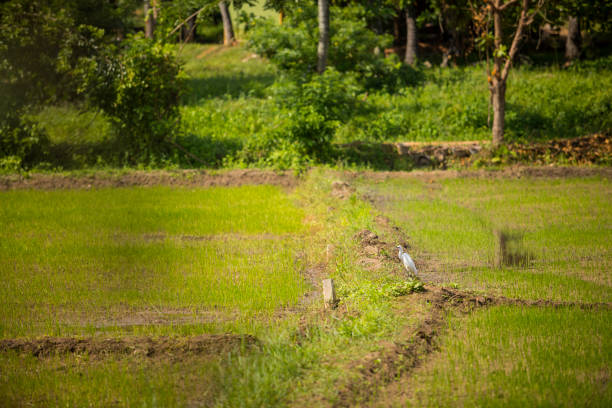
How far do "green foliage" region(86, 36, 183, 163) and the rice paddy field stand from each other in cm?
392

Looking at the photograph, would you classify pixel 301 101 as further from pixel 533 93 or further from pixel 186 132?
pixel 533 93

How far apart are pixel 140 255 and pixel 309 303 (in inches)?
105

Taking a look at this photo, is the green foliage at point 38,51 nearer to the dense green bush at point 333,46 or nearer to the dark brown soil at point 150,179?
the dark brown soil at point 150,179

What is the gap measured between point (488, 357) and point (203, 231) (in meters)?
5.29

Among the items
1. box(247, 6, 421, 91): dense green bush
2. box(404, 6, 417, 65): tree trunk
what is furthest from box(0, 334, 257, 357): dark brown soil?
box(404, 6, 417, 65): tree trunk

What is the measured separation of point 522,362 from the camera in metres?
4.46

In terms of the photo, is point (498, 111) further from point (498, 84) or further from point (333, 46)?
point (333, 46)

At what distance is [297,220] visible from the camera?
9.62 m

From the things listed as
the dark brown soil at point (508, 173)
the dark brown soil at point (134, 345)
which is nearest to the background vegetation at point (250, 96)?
the dark brown soil at point (508, 173)

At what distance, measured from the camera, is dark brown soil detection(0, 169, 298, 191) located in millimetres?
12633

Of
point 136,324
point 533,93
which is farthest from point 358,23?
point 136,324

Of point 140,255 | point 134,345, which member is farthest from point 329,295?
point 140,255

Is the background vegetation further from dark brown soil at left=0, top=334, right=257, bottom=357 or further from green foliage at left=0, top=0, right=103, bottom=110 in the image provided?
dark brown soil at left=0, top=334, right=257, bottom=357

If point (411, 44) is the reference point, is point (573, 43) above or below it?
below
